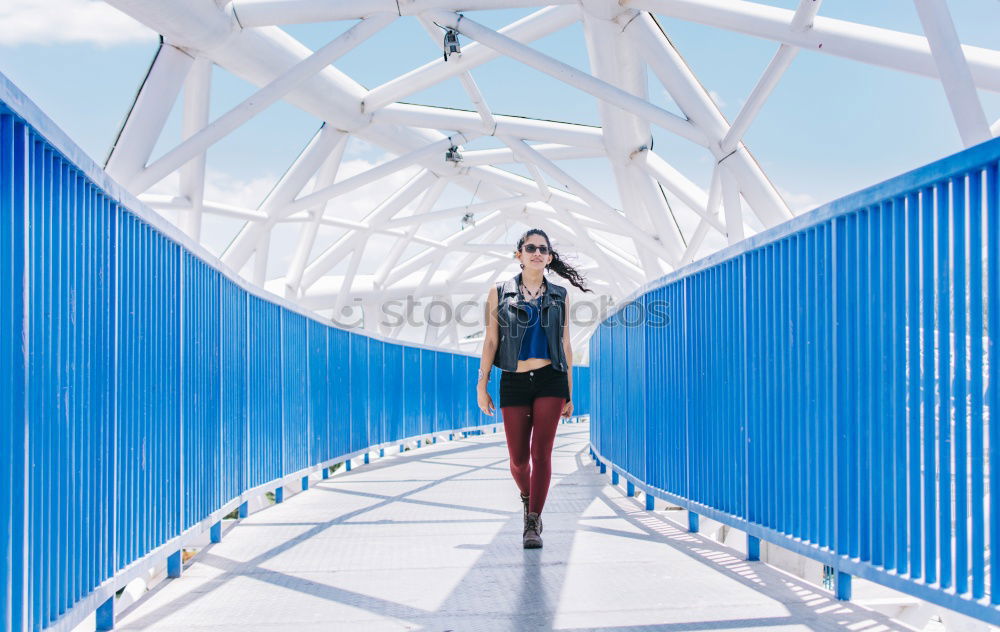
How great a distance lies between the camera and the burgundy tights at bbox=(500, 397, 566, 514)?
595 centimetres

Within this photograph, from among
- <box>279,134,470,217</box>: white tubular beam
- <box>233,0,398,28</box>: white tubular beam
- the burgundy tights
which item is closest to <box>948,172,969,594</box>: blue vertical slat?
the burgundy tights

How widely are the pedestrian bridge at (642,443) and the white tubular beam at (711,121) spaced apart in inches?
342

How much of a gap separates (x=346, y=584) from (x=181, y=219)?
1589 cm

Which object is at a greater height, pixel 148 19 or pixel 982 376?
pixel 148 19

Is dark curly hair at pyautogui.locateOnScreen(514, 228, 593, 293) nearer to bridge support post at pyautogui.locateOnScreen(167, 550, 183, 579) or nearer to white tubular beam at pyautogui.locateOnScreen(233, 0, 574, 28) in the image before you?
bridge support post at pyautogui.locateOnScreen(167, 550, 183, 579)

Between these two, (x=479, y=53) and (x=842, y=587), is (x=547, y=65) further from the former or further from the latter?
(x=842, y=587)

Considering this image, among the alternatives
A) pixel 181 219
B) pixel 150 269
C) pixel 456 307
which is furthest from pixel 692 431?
pixel 456 307

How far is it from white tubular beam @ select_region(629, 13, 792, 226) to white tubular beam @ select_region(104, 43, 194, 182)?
26.3 ft

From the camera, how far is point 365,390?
12.9 meters

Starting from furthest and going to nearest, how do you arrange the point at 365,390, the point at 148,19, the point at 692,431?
the point at 148,19, the point at 365,390, the point at 692,431

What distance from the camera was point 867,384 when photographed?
4023mm

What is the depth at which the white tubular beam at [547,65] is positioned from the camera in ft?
48.7

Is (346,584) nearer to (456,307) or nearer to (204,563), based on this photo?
(204,563)

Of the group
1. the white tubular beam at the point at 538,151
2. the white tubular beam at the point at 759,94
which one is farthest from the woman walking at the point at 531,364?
the white tubular beam at the point at 538,151
